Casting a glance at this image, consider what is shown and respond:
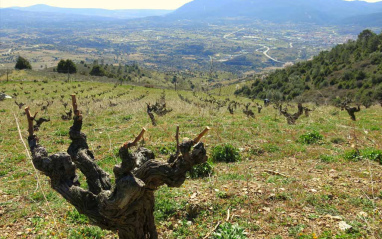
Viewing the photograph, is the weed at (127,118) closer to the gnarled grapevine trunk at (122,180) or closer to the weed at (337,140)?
the weed at (337,140)

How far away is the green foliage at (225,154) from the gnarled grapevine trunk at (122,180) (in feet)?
17.3

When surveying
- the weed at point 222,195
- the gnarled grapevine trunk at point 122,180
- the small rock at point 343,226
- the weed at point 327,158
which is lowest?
the weed at point 327,158

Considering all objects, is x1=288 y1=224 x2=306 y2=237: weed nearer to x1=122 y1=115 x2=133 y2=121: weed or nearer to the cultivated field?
the cultivated field

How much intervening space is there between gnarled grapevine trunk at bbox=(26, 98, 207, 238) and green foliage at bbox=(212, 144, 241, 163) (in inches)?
208

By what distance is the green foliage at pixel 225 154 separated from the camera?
350 inches

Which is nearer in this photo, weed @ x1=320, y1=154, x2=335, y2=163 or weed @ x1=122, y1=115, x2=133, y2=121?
weed @ x1=320, y1=154, x2=335, y2=163

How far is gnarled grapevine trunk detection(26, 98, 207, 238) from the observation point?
3039 mm

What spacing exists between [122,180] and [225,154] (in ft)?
20.5

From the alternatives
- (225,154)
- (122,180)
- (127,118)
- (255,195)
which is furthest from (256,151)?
(127,118)

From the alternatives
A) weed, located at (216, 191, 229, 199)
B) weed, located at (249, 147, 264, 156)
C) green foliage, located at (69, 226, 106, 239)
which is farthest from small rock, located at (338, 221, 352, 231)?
weed, located at (249, 147, 264, 156)

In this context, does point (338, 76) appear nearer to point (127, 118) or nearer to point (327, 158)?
point (127, 118)

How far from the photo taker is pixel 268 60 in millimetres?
184250

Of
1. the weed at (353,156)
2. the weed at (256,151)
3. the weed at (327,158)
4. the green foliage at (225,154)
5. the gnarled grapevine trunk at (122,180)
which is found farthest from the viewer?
the weed at (256,151)

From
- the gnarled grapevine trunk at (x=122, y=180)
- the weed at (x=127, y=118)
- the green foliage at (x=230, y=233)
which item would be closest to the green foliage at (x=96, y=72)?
the weed at (x=127, y=118)
